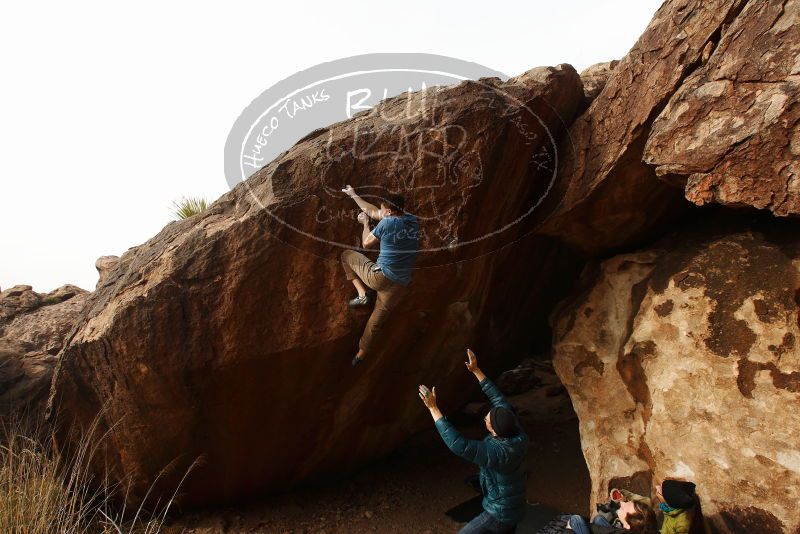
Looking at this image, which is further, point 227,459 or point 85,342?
point 227,459

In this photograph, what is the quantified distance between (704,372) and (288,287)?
3.48 meters

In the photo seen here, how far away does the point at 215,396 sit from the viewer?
16.2ft

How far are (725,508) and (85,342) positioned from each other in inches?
214

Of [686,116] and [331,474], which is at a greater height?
[686,116]

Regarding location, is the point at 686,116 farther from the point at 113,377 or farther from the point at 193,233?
the point at 113,377

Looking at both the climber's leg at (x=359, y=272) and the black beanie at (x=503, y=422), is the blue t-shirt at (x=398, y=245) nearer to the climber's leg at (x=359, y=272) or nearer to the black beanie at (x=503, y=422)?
the climber's leg at (x=359, y=272)

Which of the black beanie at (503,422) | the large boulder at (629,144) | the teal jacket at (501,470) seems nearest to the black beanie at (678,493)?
the teal jacket at (501,470)

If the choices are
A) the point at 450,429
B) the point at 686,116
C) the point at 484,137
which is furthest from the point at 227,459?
the point at 686,116

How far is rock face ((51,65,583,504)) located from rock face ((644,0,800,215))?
4.23ft

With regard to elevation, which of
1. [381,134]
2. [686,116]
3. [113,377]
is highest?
[381,134]

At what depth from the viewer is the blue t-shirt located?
4371 millimetres

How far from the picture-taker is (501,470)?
3775mm

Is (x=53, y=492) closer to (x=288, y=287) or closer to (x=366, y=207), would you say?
(x=288, y=287)

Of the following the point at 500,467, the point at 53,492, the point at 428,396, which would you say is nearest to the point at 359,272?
the point at 428,396
